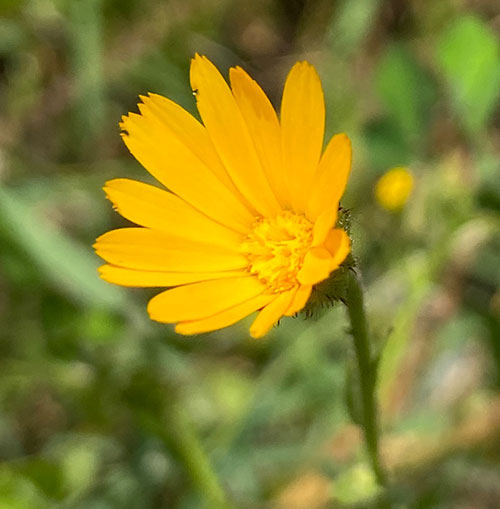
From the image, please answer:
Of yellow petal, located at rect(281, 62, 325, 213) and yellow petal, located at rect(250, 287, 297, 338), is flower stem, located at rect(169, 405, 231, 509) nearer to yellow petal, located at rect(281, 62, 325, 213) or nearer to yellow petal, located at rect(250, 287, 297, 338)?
yellow petal, located at rect(250, 287, 297, 338)

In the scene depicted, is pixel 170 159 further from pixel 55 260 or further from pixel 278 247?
pixel 55 260

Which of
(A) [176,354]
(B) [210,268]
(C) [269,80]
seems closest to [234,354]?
(A) [176,354]

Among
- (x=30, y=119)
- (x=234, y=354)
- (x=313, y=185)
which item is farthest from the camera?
(x=30, y=119)

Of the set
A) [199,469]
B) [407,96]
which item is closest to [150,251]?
[199,469]

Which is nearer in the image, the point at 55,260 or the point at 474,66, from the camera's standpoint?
the point at 474,66

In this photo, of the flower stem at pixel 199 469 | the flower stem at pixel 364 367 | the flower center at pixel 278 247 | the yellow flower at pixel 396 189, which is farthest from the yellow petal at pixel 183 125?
the yellow flower at pixel 396 189

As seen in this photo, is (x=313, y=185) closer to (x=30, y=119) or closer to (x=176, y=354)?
(x=176, y=354)
